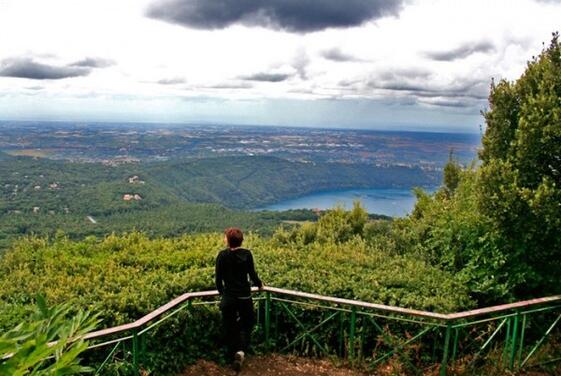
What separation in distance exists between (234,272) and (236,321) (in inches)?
29.8

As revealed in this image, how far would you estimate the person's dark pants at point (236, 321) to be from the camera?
241 inches

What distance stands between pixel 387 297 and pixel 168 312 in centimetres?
336

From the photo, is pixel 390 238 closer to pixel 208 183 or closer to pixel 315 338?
pixel 315 338

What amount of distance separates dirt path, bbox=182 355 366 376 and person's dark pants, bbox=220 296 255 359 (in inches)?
12.3

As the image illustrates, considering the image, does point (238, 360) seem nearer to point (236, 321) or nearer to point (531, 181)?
point (236, 321)

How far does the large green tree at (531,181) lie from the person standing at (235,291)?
4.54m

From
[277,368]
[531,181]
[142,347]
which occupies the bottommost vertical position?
[277,368]

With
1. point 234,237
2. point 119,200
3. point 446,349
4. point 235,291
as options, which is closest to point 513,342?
point 446,349

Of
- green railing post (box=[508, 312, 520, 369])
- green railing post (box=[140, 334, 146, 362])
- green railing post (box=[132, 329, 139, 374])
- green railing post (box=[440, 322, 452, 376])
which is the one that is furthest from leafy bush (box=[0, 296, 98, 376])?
green railing post (box=[508, 312, 520, 369])

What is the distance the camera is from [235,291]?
6.07 meters

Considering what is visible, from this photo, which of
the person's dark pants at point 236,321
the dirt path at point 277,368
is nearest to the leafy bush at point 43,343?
the person's dark pants at point 236,321

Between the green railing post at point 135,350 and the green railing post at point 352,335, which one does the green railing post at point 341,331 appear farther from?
the green railing post at point 135,350

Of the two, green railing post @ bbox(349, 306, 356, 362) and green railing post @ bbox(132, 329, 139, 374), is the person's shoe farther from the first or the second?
green railing post @ bbox(349, 306, 356, 362)

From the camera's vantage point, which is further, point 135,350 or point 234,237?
point 234,237
